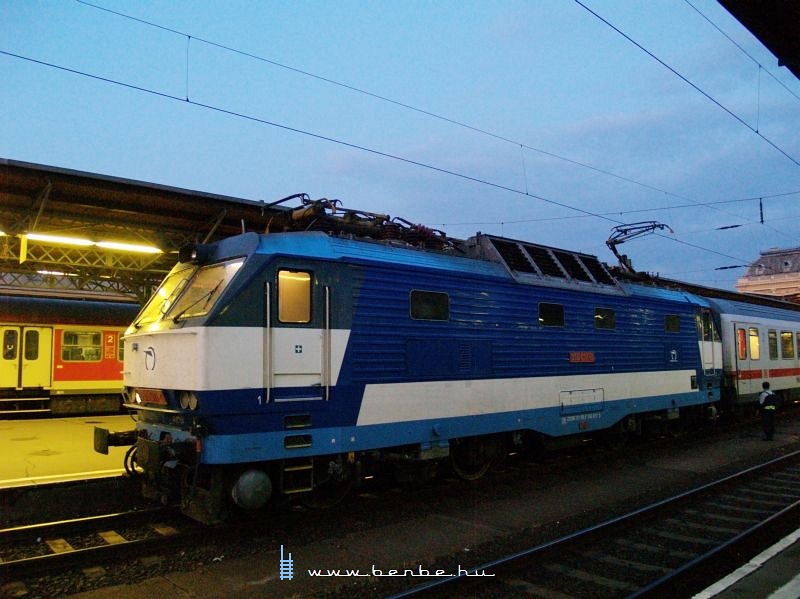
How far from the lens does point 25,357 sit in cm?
1872

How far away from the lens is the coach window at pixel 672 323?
1345cm

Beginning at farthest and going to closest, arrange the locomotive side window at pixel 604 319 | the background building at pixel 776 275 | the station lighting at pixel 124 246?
the background building at pixel 776 275 → the station lighting at pixel 124 246 → the locomotive side window at pixel 604 319

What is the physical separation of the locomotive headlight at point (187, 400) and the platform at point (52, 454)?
3761 millimetres

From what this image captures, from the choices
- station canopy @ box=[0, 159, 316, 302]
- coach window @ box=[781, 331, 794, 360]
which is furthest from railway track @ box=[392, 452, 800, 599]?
coach window @ box=[781, 331, 794, 360]

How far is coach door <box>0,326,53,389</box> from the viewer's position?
18.5 meters

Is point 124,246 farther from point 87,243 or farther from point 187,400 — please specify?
point 187,400

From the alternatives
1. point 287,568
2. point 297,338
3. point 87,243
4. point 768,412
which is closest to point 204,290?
point 297,338

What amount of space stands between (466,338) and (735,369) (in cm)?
1187

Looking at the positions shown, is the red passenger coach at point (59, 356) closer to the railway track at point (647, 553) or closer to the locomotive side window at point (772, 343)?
the railway track at point (647, 553)

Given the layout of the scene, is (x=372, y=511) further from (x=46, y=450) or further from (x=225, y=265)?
(x=46, y=450)

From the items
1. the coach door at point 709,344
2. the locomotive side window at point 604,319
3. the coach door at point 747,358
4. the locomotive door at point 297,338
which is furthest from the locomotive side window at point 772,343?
the locomotive door at point 297,338

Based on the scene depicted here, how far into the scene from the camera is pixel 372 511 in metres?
7.83

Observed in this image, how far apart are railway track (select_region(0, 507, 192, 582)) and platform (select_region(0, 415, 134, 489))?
241 centimetres

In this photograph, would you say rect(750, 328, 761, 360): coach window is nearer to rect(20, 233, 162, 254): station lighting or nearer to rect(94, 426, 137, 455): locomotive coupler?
rect(20, 233, 162, 254): station lighting
